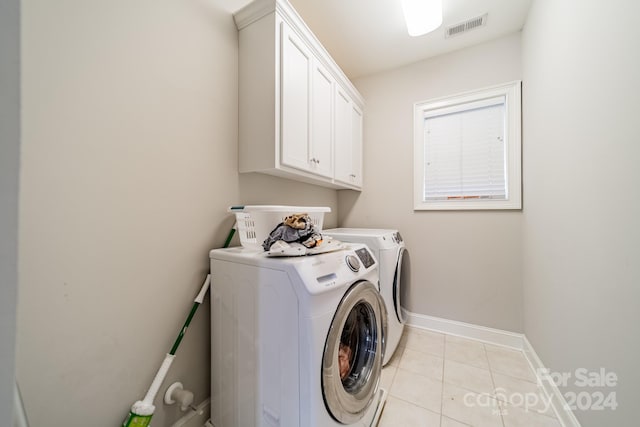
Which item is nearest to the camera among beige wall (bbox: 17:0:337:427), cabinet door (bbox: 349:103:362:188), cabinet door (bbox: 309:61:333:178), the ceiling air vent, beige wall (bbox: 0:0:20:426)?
beige wall (bbox: 0:0:20:426)

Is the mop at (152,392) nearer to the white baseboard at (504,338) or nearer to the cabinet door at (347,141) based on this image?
the cabinet door at (347,141)

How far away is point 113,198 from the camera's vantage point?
0.95 metres

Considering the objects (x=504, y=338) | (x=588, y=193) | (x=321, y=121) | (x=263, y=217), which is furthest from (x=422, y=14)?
(x=504, y=338)

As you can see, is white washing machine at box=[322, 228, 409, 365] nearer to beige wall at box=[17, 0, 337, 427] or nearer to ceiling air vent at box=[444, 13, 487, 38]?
beige wall at box=[17, 0, 337, 427]

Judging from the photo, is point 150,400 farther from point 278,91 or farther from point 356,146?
point 356,146

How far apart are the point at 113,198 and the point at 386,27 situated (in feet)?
7.47

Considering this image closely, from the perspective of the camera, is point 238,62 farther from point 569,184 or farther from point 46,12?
point 569,184

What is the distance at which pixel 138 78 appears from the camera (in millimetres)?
1025

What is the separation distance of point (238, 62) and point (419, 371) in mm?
2463

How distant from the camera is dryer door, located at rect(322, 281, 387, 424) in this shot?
875mm

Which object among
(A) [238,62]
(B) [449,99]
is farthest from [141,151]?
(B) [449,99]

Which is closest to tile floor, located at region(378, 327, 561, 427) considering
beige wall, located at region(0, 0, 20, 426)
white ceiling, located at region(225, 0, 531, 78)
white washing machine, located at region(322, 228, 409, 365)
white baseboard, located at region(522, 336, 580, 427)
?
white baseboard, located at region(522, 336, 580, 427)

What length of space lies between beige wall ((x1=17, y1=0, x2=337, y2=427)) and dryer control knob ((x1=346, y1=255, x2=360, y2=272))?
0.80m

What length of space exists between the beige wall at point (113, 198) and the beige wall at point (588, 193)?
70.2 inches
